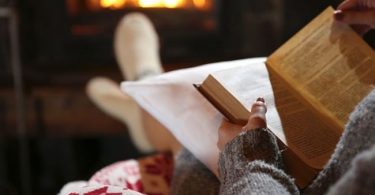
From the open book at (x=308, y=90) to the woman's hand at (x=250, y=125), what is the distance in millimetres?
11

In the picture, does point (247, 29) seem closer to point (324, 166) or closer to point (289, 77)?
point (289, 77)

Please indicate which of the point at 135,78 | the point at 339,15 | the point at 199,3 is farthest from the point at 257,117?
the point at 199,3

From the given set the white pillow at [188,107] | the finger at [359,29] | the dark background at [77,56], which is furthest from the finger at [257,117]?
the dark background at [77,56]

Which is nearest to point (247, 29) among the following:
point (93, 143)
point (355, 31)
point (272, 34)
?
point (272, 34)

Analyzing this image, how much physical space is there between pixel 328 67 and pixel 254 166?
8.8 inches

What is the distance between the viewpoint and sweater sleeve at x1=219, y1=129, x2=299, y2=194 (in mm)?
598

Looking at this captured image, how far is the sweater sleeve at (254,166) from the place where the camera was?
60 cm

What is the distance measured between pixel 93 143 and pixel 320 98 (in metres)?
1.21

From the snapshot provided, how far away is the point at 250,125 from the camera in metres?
0.65

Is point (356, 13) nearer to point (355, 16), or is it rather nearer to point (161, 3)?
point (355, 16)

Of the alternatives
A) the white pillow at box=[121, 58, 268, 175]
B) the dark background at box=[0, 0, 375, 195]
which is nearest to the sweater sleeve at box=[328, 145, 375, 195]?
the white pillow at box=[121, 58, 268, 175]

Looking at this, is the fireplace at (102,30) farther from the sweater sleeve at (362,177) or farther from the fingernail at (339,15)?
the sweater sleeve at (362,177)

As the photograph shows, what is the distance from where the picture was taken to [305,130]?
0.71 m

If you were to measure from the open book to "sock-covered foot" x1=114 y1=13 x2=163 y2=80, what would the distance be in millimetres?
519
